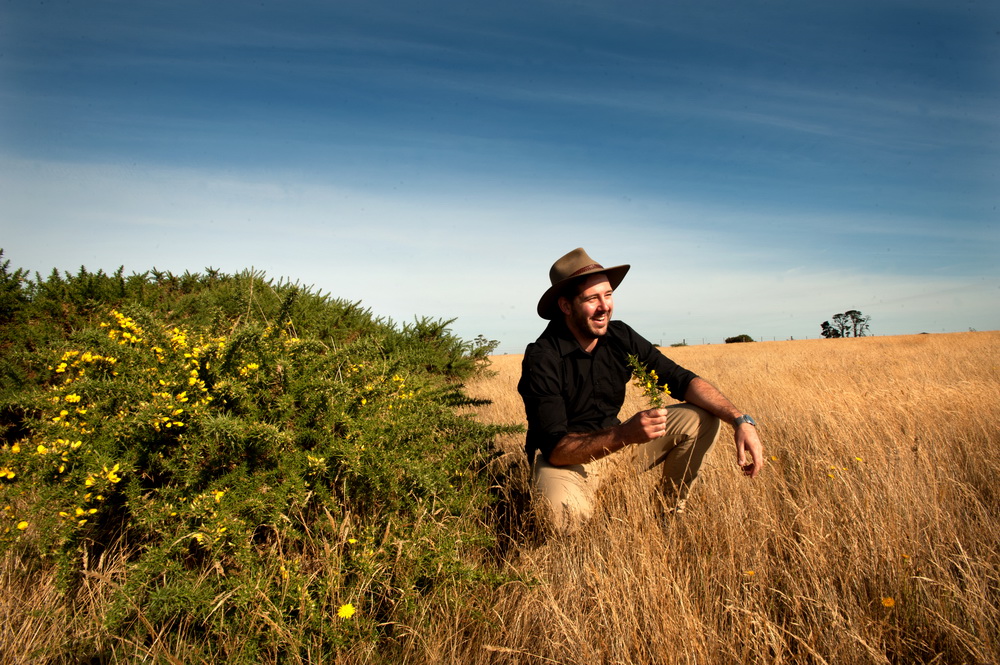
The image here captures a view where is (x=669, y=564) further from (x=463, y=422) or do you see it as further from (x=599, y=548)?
(x=463, y=422)

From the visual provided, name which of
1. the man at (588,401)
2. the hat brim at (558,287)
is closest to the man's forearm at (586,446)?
the man at (588,401)

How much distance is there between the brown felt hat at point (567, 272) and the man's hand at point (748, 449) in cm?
128

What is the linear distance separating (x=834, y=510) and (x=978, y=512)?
0.86m

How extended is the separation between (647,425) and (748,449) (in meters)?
0.88

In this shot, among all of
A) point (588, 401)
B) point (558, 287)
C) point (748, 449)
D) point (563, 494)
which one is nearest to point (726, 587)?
point (748, 449)

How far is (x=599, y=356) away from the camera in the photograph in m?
3.87

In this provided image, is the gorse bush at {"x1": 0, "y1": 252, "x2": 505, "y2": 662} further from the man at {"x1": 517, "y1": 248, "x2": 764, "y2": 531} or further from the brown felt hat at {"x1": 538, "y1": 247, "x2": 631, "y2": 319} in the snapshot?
the brown felt hat at {"x1": 538, "y1": 247, "x2": 631, "y2": 319}

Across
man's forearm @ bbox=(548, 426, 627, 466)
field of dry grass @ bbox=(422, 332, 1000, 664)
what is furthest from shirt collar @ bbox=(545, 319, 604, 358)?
field of dry grass @ bbox=(422, 332, 1000, 664)

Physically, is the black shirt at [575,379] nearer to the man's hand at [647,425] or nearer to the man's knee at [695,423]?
the man's knee at [695,423]

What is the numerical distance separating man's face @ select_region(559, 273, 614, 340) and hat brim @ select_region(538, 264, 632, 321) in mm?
75

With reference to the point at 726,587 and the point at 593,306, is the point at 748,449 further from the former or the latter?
the point at 593,306

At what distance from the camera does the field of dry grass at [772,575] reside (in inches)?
88.8

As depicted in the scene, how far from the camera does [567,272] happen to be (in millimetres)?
3746

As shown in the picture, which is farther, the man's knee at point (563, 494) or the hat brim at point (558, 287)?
the hat brim at point (558, 287)
